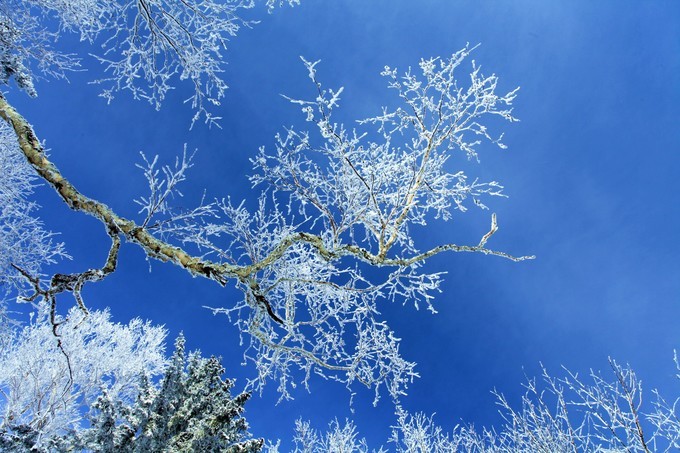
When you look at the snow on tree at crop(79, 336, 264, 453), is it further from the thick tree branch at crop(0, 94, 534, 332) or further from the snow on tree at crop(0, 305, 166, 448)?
the thick tree branch at crop(0, 94, 534, 332)

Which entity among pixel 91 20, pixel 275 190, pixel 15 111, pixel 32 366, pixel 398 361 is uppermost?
pixel 91 20

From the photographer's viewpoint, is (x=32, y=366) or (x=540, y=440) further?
(x=32, y=366)

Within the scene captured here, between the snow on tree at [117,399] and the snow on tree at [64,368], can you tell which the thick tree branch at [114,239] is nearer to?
the snow on tree at [117,399]

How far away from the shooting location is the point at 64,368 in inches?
561

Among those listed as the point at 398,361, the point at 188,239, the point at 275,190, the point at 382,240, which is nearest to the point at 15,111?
the point at 188,239

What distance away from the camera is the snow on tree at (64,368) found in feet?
44.2

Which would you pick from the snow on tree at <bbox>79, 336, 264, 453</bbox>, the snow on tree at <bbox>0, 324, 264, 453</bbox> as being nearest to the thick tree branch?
the snow on tree at <bbox>0, 324, 264, 453</bbox>

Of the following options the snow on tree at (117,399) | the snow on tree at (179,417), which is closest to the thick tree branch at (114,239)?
the snow on tree at (117,399)

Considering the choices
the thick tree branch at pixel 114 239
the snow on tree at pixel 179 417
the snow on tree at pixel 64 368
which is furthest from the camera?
the snow on tree at pixel 64 368

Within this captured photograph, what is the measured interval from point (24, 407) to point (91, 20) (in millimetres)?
14783

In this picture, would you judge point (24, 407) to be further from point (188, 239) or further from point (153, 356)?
point (188, 239)

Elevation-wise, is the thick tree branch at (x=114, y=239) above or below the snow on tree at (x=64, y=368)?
below

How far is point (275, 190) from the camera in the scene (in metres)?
4.52

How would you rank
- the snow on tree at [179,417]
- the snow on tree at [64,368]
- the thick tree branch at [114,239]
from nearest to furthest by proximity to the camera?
the thick tree branch at [114,239], the snow on tree at [179,417], the snow on tree at [64,368]
